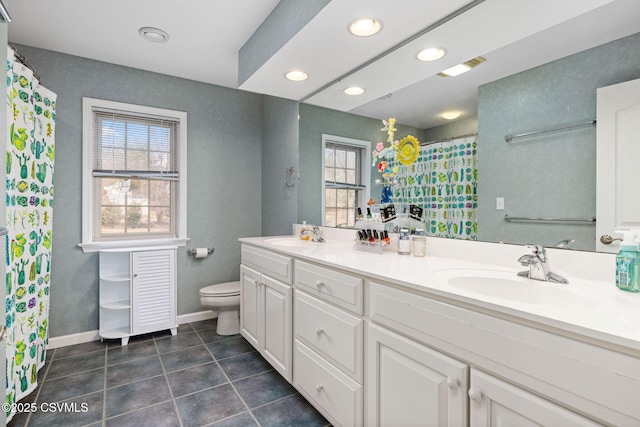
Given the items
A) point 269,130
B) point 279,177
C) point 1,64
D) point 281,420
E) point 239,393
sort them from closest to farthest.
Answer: point 1,64 → point 281,420 → point 239,393 → point 279,177 → point 269,130

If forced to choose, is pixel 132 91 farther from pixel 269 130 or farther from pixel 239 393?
pixel 239 393

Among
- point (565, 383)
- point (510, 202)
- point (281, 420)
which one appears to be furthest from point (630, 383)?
point (281, 420)

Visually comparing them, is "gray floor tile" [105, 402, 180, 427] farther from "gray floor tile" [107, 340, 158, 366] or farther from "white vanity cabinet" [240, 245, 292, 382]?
"gray floor tile" [107, 340, 158, 366]

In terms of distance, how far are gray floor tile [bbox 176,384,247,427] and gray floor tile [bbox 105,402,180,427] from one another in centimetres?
5

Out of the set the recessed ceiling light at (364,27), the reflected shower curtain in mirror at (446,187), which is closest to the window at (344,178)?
the reflected shower curtain in mirror at (446,187)

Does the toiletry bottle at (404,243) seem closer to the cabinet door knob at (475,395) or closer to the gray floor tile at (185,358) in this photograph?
the cabinet door knob at (475,395)

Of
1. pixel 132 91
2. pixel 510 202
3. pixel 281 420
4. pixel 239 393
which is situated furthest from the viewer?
pixel 132 91

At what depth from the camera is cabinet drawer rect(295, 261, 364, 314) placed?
137 centimetres

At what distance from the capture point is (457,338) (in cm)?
97

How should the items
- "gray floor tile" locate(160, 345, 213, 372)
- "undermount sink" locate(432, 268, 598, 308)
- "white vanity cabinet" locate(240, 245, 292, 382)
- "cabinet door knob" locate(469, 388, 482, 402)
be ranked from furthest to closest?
1. "gray floor tile" locate(160, 345, 213, 372)
2. "white vanity cabinet" locate(240, 245, 292, 382)
3. "undermount sink" locate(432, 268, 598, 308)
4. "cabinet door knob" locate(469, 388, 482, 402)

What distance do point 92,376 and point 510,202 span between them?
2.75m

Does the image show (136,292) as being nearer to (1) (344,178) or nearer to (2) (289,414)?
(2) (289,414)

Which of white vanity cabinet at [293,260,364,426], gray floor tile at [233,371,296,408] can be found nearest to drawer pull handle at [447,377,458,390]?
white vanity cabinet at [293,260,364,426]

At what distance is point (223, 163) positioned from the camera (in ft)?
10.8
